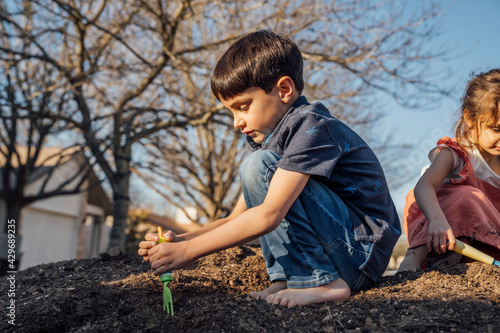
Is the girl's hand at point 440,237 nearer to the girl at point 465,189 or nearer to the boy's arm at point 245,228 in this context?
the girl at point 465,189

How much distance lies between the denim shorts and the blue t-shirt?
5 cm

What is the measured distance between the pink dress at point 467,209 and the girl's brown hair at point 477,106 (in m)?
0.11

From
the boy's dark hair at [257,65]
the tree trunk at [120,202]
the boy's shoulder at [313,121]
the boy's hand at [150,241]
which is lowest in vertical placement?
the tree trunk at [120,202]

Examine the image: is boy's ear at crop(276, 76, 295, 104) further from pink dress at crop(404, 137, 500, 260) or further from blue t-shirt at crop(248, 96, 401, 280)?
A: pink dress at crop(404, 137, 500, 260)

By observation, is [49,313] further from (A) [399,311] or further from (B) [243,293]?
(A) [399,311]

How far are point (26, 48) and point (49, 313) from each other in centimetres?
681

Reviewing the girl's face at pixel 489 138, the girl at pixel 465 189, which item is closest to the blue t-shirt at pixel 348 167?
the girl at pixel 465 189

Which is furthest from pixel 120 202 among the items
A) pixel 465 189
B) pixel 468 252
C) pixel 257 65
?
pixel 468 252

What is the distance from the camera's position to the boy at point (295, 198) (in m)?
1.53

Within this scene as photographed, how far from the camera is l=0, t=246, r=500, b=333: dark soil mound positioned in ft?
4.53

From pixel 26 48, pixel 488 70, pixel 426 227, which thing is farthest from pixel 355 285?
pixel 26 48

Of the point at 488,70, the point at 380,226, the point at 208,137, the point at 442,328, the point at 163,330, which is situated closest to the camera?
the point at 442,328

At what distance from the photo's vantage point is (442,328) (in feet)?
4.24

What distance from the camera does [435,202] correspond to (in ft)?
7.07
